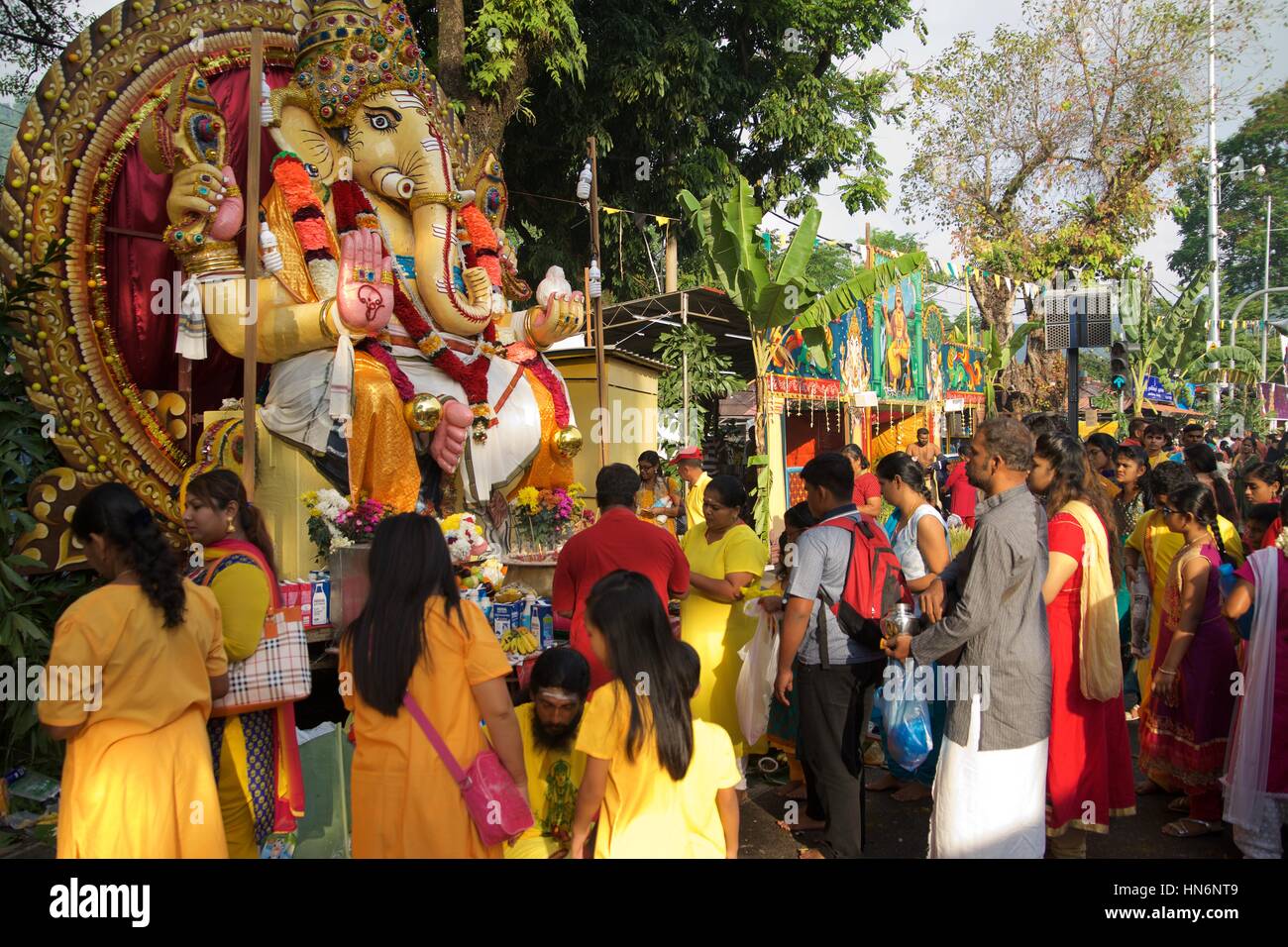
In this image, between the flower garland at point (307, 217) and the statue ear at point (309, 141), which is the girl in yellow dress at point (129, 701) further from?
the statue ear at point (309, 141)

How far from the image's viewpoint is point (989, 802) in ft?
11.7

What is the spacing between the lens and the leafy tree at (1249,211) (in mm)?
36531

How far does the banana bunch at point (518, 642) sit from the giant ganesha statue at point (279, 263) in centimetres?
138

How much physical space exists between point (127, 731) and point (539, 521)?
5441 millimetres

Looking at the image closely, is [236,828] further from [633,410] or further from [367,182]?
[633,410]

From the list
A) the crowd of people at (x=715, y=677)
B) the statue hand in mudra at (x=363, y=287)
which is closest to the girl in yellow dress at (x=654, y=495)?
the statue hand in mudra at (x=363, y=287)

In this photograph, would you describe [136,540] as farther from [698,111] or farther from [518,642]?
[698,111]

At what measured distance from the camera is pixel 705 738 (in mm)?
2695

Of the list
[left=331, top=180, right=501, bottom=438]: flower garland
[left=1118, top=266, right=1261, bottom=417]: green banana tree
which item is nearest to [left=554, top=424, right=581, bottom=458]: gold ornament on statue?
[left=331, top=180, right=501, bottom=438]: flower garland

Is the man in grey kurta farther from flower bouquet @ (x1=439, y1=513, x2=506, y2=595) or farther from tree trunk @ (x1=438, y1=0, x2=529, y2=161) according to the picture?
tree trunk @ (x1=438, y1=0, x2=529, y2=161)

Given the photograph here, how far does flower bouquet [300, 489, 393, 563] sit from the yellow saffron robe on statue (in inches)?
141

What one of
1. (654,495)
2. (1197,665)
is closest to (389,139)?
(654,495)
